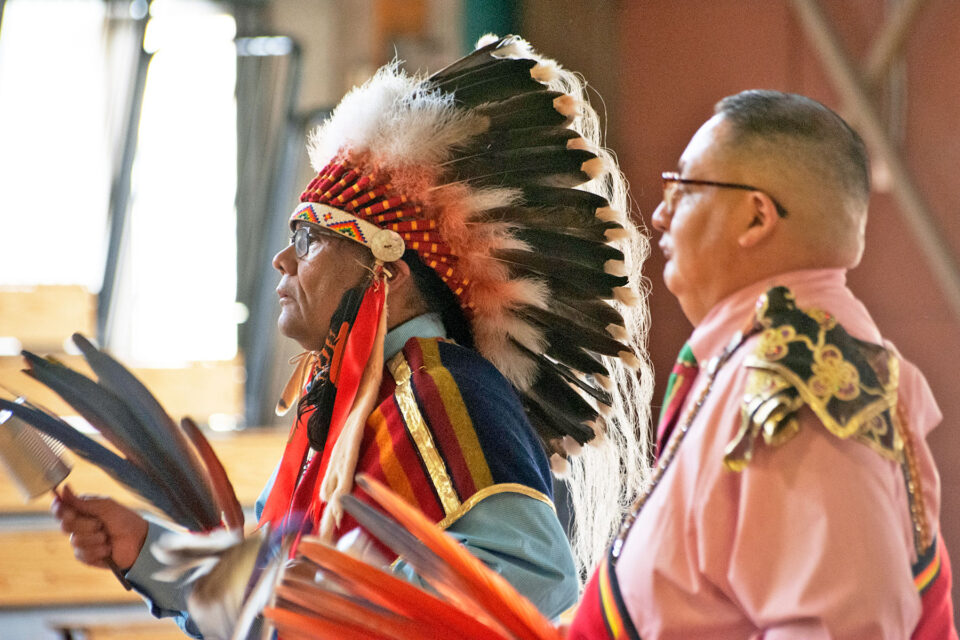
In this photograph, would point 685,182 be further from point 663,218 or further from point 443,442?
point 443,442

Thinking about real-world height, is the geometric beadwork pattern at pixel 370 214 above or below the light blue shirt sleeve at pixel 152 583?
above

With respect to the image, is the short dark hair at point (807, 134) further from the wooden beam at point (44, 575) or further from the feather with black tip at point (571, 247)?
the wooden beam at point (44, 575)

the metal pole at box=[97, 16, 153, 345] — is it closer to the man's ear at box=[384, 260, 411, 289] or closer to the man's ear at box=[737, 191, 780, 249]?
the man's ear at box=[384, 260, 411, 289]

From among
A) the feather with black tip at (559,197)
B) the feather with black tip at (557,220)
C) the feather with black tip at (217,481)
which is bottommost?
the feather with black tip at (217,481)

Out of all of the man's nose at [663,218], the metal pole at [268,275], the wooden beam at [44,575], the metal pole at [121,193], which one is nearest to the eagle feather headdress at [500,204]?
the man's nose at [663,218]

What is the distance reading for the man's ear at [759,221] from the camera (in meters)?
0.99

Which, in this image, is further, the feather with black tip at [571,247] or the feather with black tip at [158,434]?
the feather with black tip at [571,247]

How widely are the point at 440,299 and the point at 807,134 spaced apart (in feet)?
2.96

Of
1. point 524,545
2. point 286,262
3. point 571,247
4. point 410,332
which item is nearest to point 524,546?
point 524,545

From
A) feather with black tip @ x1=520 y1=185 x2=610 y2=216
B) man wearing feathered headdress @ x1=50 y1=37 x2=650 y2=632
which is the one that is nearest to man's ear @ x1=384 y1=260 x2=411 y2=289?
man wearing feathered headdress @ x1=50 y1=37 x2=650 y2=632

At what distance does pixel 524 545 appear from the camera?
4.98ft

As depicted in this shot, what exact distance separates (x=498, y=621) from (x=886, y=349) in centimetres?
45

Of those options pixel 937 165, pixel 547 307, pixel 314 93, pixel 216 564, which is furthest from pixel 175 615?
pixel 314 93

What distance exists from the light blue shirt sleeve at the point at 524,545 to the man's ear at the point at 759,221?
0.67 m
